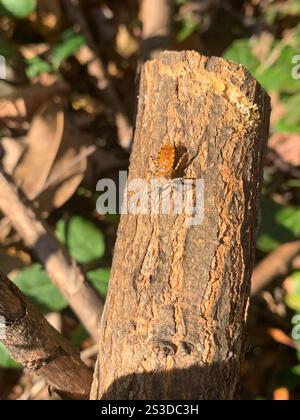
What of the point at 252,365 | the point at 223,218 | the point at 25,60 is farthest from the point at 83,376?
the point at 25,60

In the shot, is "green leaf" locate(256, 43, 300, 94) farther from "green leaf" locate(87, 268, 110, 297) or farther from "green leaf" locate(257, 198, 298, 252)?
"green leaf" locate(87, 268, 110, 297)

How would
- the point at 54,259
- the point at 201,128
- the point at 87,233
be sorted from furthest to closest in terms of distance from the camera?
the point at 87,233, the point at 54,259, the point at 201,128

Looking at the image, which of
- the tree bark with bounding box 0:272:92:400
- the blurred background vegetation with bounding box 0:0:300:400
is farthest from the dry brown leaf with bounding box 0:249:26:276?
the tree bark with bounding box 0:272:92:400

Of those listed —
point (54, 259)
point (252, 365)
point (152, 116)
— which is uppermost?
point (152, 116)

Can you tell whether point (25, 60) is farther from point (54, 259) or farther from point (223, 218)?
point (223, 218)

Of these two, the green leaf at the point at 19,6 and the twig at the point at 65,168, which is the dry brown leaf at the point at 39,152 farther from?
the green leaf at the point at 19,6

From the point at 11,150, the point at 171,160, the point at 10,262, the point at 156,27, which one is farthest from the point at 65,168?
the point at 171,160
